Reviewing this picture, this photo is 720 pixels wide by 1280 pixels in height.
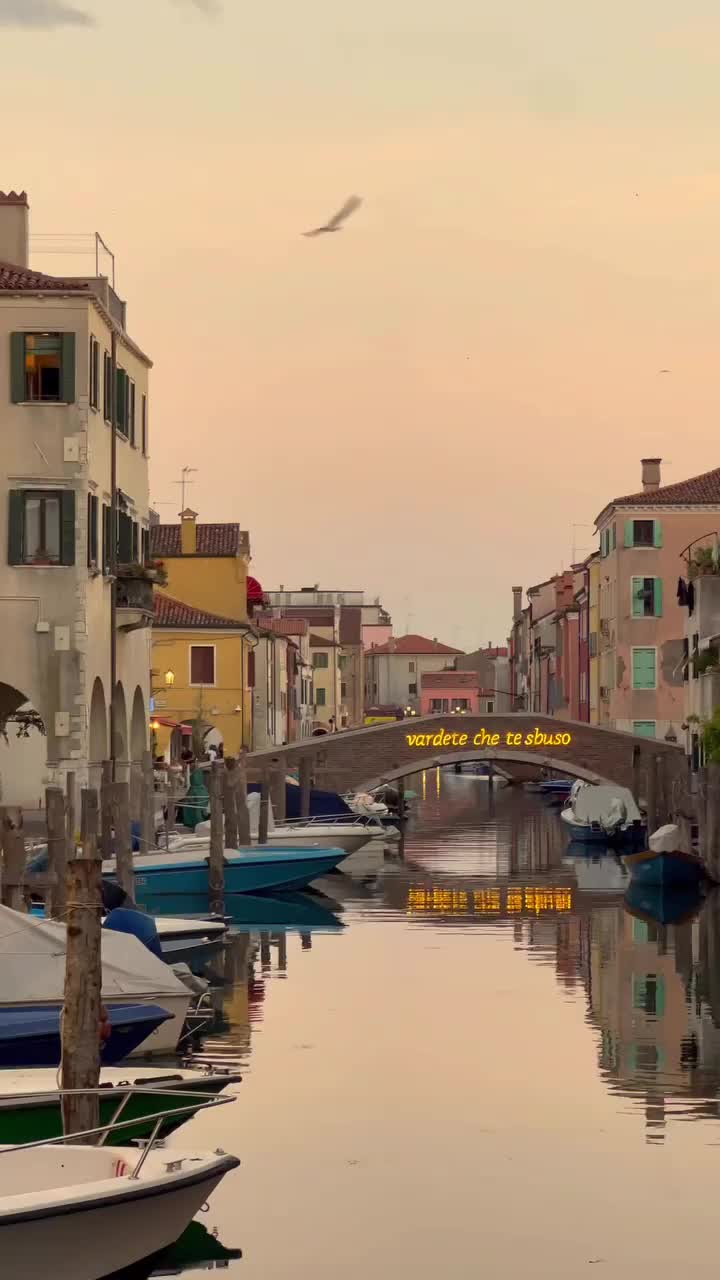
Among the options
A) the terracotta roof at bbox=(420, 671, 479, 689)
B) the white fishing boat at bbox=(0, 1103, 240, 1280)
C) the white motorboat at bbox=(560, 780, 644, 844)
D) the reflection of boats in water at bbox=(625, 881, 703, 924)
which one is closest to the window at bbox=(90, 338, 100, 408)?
the reflection of boats in water at bbox=(625, 881, 703, 924)

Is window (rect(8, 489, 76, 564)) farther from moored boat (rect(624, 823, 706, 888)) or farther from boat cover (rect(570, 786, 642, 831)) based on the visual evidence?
boat cover (rect(570, 786, 642, 831))

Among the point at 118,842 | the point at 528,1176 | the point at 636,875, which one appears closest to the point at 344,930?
the point at 118,842

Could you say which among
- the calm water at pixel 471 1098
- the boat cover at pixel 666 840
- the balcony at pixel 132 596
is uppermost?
the balcony at pixel 132 596

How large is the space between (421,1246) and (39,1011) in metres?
5.19

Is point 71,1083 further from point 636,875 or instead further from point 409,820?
point 409,820

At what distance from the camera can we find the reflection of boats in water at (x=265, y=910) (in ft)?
107

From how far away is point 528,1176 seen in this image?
14.8 m

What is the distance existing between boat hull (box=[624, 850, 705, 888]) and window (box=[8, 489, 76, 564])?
38.5ft

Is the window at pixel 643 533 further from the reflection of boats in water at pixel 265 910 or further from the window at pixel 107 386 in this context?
the window at pixel 107 386

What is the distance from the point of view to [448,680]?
16112cm

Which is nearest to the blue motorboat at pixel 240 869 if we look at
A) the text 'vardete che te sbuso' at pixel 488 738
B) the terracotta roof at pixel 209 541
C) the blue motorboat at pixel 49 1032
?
the blue motorboat at pixel 49 1032

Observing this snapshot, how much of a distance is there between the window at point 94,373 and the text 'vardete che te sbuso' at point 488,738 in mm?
27719

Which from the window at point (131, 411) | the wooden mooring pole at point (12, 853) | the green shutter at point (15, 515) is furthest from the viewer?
the window at point (131, 411)

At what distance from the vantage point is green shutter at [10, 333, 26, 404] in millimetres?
34812
